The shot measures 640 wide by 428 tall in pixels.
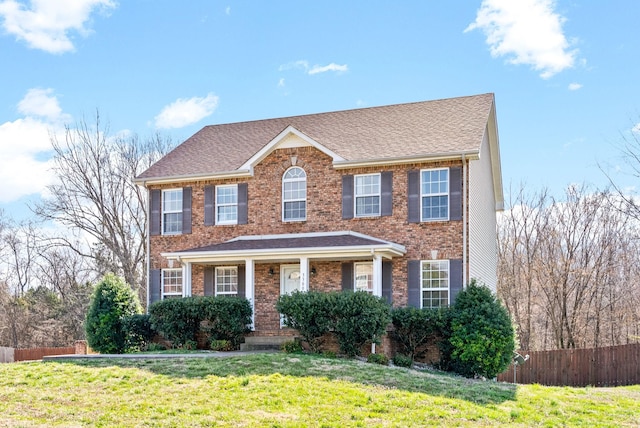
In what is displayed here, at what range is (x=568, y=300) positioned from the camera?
34344 mm

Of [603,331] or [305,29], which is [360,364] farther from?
[603,331]

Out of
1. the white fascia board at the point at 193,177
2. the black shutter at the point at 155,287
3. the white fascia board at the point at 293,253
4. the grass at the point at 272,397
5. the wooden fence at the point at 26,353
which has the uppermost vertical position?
the white fascia board at the point at 193,177

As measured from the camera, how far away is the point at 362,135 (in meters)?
23.0

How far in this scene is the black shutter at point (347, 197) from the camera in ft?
70.2

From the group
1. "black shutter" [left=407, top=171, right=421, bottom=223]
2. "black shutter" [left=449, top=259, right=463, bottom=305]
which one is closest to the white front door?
"black shutter" [left=407, top=171, right=421, bottom=223]

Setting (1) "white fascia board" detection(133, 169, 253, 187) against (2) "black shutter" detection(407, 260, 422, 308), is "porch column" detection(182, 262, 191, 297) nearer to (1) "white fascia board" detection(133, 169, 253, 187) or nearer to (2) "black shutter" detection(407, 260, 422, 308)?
(1) "white fascia board" detection(133, 169, 253, 187)

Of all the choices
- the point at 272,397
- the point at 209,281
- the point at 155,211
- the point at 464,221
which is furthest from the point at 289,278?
the point at 272,397

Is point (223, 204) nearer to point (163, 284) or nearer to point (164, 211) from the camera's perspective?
point (164, 211)

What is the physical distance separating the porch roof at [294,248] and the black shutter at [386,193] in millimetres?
913

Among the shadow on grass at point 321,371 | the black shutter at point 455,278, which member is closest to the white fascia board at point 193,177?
the black shutter at point 455,278

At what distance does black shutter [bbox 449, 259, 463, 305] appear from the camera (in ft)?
65.8

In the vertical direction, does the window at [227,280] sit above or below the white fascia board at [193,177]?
below

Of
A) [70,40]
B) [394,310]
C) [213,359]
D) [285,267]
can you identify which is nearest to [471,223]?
[394,310]

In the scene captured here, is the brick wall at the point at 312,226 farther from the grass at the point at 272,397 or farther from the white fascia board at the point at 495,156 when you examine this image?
the grass at the point at 272,397
